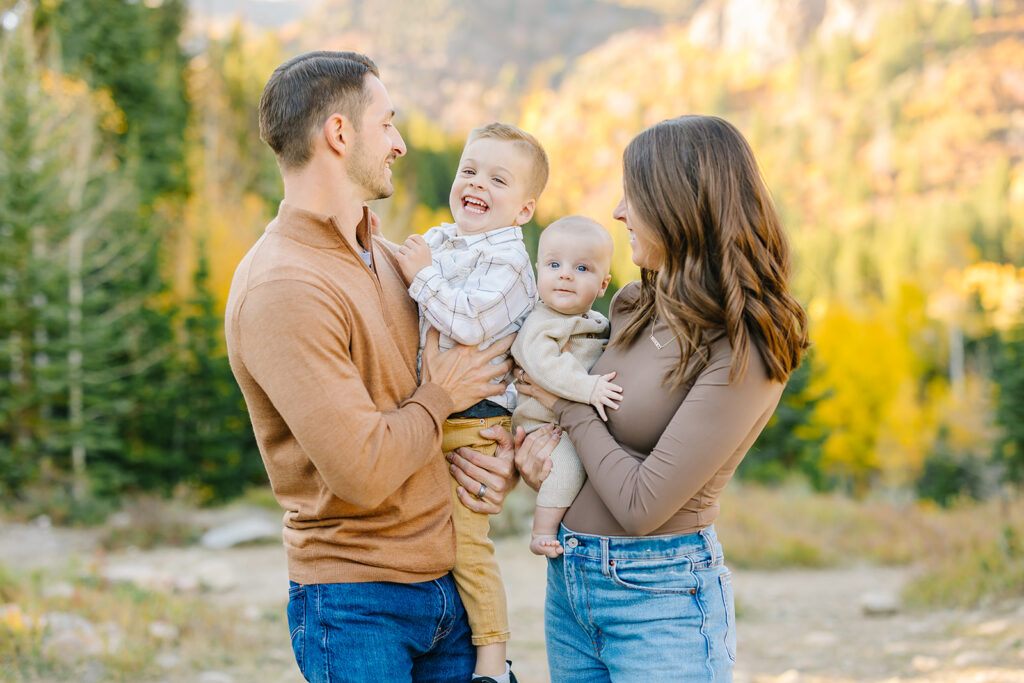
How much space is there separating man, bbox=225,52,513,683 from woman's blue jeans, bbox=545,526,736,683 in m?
0.37

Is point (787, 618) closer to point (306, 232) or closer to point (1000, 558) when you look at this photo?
point (1000, 558)

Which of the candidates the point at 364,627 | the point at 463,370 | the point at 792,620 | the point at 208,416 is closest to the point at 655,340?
the point at 463,370

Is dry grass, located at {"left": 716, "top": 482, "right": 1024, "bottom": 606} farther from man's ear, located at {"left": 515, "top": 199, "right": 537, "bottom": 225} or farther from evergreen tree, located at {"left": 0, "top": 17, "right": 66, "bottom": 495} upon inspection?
evergreen tree, located at {"left": 0, "top": 17, "right": 66, "bottom": 495}

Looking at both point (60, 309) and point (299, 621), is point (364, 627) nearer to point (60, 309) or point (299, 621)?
point (299, 621)

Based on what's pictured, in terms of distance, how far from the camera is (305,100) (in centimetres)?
238

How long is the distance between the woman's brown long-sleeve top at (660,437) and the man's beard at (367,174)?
0.84 m

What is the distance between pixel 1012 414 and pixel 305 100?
90.4ft

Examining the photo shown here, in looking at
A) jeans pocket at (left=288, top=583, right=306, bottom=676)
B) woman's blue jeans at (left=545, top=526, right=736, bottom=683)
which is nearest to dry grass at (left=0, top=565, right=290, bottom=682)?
jeans pocket at (left=288, top=583, right=306, bottom=676)

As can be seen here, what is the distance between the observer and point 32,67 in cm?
1451

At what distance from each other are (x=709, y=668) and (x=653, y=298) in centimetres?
105

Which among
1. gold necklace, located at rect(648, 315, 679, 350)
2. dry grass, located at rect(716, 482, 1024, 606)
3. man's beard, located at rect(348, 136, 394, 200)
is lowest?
dry grass, located at rect(716, 482, 1024, 606)

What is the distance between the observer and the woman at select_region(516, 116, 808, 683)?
7.16 feet

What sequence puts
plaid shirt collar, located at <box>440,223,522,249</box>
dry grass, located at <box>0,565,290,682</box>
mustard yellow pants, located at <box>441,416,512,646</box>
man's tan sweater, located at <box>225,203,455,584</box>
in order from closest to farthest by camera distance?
man's tan sweater, located at <box>225,203,455,584</box>, mustard yellow pants, located at <box>441,416,512,646</box>, plaid shirt collar, located at <box>440,223,522,249</box>, dry grass, located at <box>0,565,290,682</box>

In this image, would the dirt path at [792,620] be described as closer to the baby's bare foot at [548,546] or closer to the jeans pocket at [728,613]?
the baby's bare foot at [548,546]
